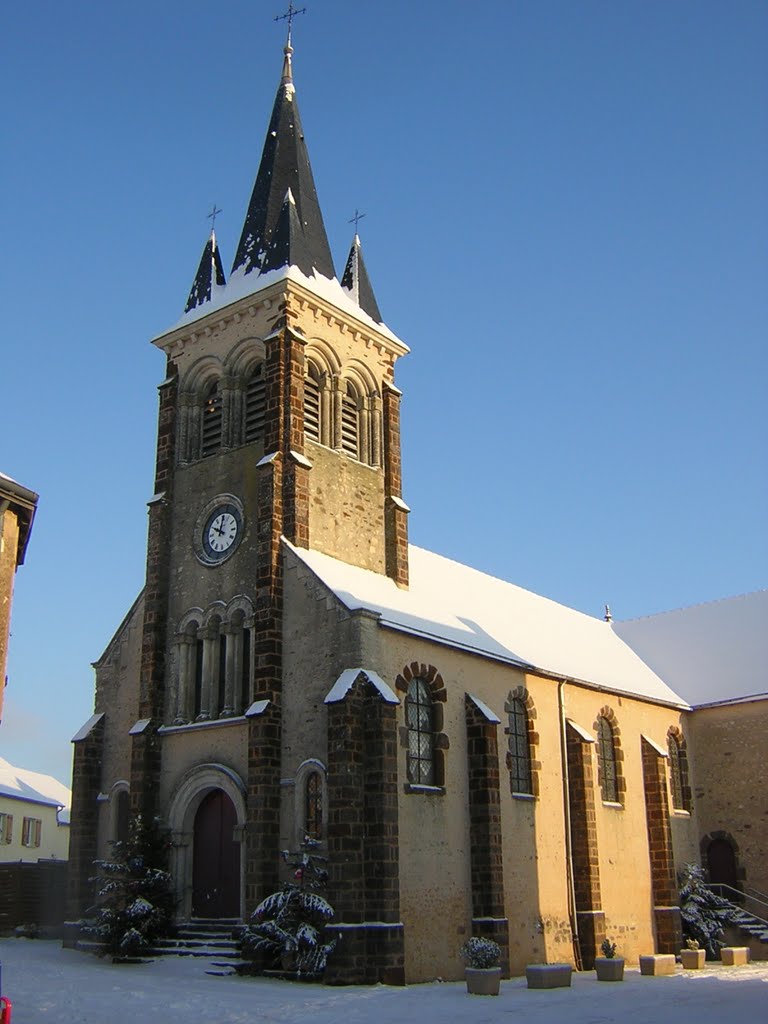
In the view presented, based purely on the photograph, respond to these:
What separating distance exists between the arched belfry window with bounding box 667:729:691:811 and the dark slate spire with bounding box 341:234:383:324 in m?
15.7

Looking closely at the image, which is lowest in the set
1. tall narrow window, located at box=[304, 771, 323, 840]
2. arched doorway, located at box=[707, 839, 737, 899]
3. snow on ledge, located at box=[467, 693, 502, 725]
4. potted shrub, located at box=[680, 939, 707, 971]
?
potted shrub, located at box=[680, 939, 707, 971]

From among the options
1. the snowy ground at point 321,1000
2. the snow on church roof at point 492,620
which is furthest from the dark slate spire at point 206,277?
the snowy ground at point 321,1000

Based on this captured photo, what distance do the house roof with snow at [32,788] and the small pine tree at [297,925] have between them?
26478 mm

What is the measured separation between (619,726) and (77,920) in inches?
595

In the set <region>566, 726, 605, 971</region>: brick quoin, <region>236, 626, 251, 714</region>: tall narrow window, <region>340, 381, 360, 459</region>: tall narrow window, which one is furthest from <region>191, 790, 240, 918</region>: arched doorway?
<region>340, 381, 360, 459</region>: tall narrow window

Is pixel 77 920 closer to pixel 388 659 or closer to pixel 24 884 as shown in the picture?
pixel 24 884

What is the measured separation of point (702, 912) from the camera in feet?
99.1

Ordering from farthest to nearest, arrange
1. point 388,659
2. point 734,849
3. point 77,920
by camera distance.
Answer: point 734,849 < point 77,920 < point 388,659

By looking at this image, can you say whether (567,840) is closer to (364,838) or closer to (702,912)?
(702,912)

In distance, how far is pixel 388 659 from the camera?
74.8ft

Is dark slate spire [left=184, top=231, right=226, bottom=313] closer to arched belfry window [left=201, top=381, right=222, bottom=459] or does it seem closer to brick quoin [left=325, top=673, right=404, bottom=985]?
arched belfry window [left=201, top=381, right=222, bottom=459]

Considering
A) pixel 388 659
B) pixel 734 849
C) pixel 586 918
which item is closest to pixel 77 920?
pixel 388 659

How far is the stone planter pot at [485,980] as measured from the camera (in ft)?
61.5

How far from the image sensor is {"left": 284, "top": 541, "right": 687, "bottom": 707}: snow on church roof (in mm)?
24281
